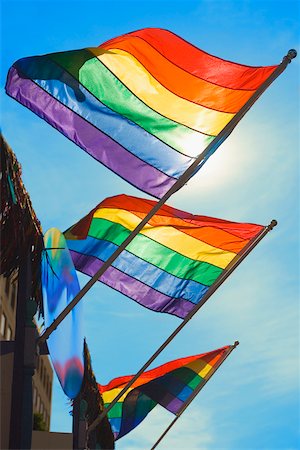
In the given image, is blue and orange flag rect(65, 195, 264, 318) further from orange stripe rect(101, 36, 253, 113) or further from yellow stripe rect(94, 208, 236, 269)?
orange stripe rect(101, 36, 253, 113)

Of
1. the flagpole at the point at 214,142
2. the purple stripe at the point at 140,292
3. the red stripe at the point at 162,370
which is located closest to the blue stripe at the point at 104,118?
the flagpole at the point at 214,142

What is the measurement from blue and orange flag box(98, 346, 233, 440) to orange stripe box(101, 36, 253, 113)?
9.55 m

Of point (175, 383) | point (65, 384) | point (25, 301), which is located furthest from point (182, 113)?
point (175, 383)

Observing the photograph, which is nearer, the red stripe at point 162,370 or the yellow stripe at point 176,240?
the yellow stripe at point 176,240

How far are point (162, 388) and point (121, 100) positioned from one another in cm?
1002

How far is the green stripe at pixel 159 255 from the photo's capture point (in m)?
15.4

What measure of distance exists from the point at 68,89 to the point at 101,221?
426cm

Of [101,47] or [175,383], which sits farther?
[175,383]

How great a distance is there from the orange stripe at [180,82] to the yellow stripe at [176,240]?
13.0 ft

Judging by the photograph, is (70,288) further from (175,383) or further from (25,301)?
(175,383)

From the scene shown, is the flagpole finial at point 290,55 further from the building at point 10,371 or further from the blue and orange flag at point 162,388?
the blue and orange flag at point 162,388

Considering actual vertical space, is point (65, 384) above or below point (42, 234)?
below

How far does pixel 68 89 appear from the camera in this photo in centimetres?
1147

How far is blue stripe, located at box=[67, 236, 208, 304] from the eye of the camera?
1582cm
